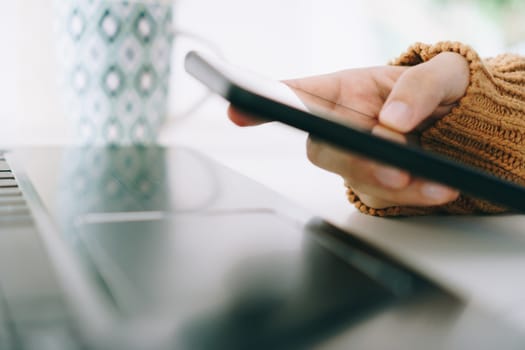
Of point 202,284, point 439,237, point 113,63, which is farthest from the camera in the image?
point 113,63

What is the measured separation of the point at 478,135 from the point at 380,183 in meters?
0.10

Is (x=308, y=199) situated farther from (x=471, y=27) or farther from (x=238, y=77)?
(x=471, y=27)

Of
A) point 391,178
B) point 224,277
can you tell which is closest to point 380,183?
point 391,178

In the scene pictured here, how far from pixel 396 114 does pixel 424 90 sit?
0.03 meters

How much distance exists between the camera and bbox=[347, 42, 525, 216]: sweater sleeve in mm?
293

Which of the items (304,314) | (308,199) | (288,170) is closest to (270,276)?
(304,314)

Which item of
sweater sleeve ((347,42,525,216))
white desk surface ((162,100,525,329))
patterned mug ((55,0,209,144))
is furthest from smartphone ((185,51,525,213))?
patterned mug ((55,0,209,144))

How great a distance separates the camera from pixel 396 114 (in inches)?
9.9

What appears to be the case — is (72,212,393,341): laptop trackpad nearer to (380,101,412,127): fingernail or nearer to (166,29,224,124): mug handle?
(380,101,412,127): fingernail

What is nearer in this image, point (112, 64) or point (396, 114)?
point (396, 114)

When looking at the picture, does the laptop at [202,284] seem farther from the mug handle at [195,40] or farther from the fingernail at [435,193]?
the mug handle at [195,40]

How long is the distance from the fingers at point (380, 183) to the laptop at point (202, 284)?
0.03m

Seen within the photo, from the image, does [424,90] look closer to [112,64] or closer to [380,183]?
[380,183]

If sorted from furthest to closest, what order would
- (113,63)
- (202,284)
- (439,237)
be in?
(113,63) < (439,237) < (202,284)
